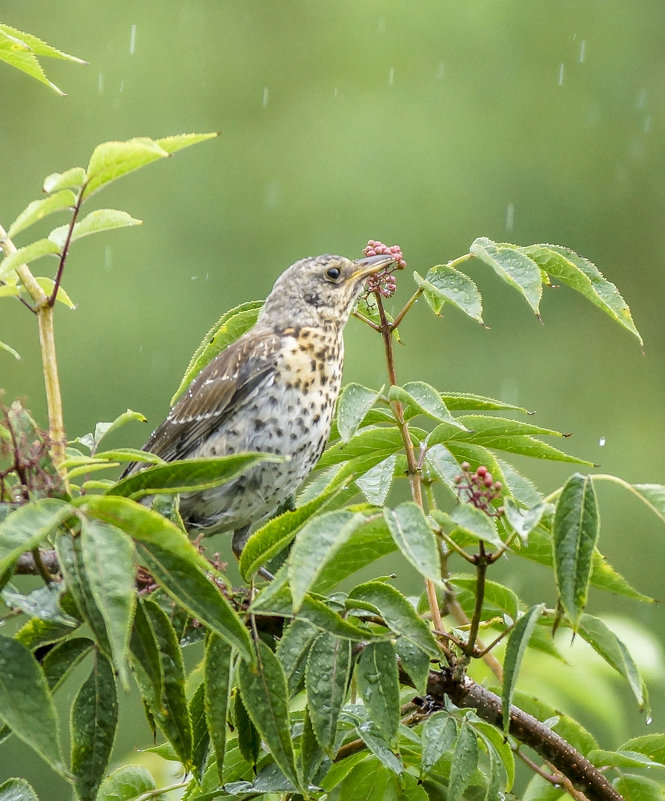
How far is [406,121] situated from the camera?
9.43 metres

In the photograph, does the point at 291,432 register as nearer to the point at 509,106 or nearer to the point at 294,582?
Answer: the point at 294,582

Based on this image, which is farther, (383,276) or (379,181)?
(379,181)

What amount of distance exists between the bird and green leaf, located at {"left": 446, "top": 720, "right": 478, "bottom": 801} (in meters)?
1.29

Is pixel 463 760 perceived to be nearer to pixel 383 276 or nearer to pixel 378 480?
pixel 378 480

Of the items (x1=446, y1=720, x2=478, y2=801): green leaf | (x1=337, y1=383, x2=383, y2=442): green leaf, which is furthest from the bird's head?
(x1=446, y1=720, x2=478, y2=801): green leaf

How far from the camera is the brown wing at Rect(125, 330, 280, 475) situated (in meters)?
3.01

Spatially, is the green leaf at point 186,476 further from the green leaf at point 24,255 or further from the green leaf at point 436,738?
the green leaf at point 436,738

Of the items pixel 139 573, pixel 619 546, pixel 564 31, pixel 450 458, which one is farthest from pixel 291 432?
pixel 564 31

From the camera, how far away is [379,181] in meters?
8.83

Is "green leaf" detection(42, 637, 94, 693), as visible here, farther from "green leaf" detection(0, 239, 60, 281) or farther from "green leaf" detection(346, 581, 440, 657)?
"green leaf" detection(0, 239, 60, 281)

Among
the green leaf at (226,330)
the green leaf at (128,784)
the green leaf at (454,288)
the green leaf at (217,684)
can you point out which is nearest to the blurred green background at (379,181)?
the green leaf at (226,330)

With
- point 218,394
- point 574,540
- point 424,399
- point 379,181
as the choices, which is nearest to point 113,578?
point 574,540

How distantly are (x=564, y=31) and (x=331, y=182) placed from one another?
9.60 feet

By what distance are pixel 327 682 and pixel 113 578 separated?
380mm
